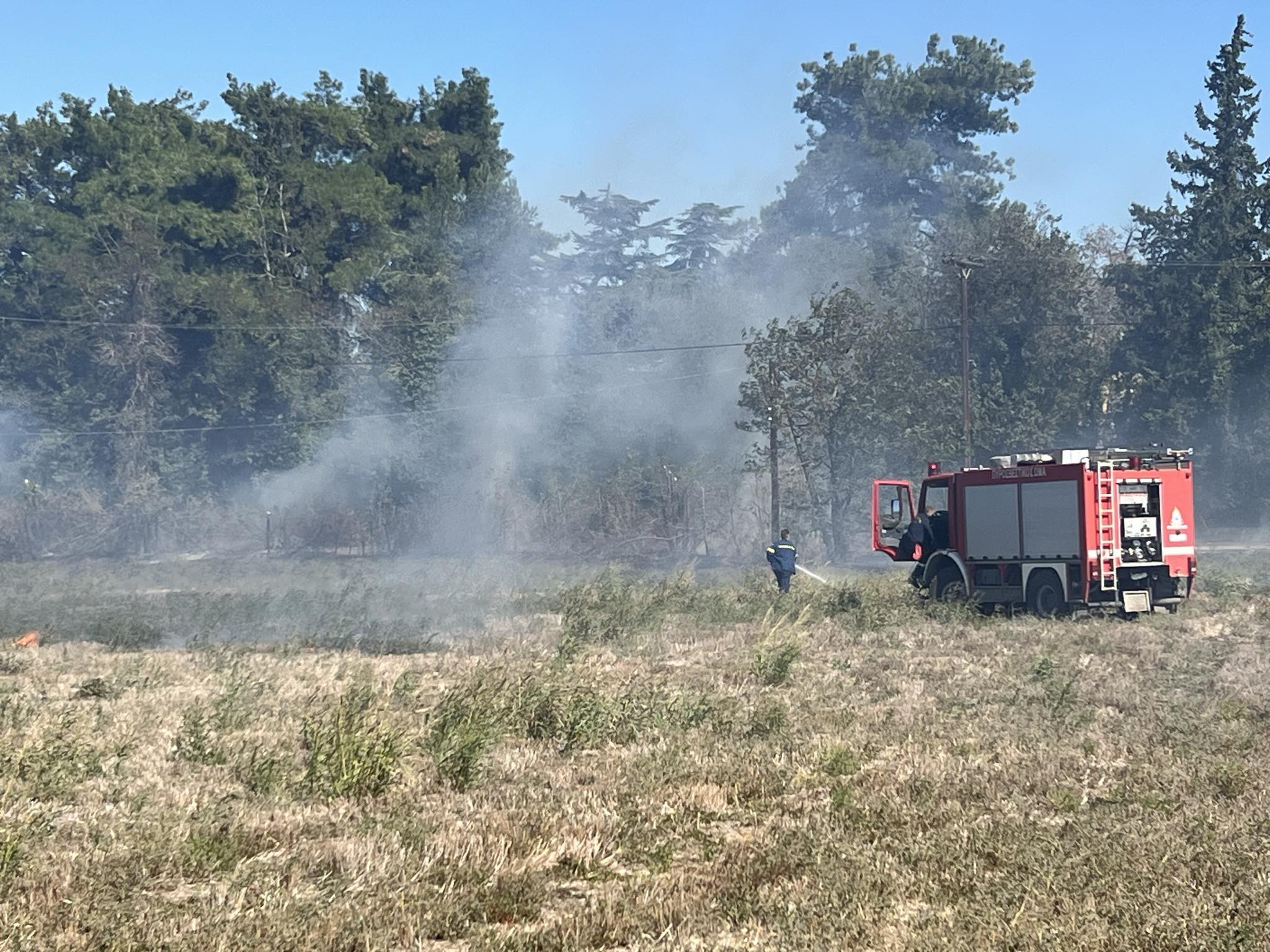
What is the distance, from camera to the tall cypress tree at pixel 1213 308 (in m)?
46.0

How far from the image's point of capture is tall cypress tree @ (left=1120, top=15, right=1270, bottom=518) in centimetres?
4597

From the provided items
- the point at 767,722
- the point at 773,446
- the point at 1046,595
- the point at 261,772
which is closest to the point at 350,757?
the point at 261,772

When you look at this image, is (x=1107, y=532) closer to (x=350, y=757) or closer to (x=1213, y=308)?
(x=350, y=757)

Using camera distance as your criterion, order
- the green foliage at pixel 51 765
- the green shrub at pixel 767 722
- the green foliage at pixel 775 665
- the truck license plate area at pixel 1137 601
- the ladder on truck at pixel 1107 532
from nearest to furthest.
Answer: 1. the green foliage at pixel 51 765
2. the green shrub at pixel 767 722
3. the green foliage at pixel 775 665
4. the ladder on truck at pixel 1107 532
5. the truck license plate area at pixel 1137 601

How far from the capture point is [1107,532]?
18453 millimetres

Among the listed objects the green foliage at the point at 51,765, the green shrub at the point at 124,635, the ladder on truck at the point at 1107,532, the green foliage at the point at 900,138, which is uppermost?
the green foliage at the point at 900,138

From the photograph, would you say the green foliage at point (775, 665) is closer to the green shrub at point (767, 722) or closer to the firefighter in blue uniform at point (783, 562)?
the green shrub at point (767, 722)

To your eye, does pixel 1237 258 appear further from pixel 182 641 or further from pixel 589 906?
pixel 589 906

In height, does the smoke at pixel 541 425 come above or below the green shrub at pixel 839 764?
above

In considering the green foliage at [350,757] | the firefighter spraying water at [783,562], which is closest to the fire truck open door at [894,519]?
the firefighter spraying water at [783,562]

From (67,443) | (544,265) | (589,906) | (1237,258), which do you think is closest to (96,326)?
(67,443)

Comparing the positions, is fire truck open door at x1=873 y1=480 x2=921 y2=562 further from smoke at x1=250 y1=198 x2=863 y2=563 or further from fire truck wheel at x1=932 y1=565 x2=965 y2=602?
smoke at x1=250 y1=198 x2=863 y2=563

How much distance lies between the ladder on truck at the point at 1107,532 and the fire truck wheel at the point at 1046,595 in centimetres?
62

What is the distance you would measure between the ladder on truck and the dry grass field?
3.25 metres
